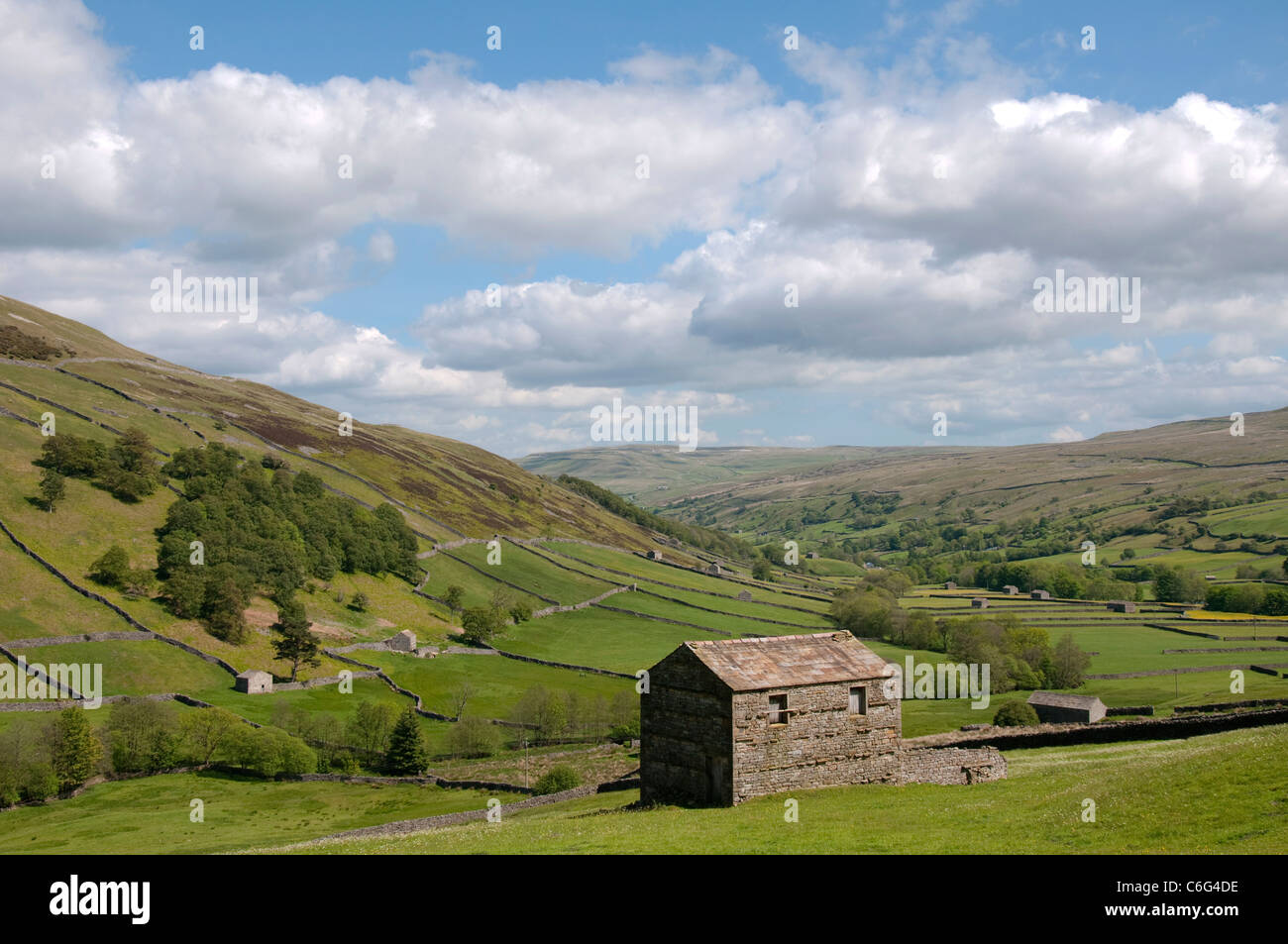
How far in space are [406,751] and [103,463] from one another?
72846 millimetres

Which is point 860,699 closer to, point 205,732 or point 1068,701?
point 1068,701

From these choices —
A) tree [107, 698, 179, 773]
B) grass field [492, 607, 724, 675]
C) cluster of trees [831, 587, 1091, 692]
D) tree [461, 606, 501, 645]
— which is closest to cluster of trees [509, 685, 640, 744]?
grass field [492, 607, 724, 675]

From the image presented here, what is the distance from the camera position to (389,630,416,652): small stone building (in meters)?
120

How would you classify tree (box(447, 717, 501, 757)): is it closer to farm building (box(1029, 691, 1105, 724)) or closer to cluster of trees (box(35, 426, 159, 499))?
farm building (box(1029, 691, 1105, 724))

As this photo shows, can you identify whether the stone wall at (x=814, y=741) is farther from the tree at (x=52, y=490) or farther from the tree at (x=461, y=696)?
the tree at (x=52, y=490)

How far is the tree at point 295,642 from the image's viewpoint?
106 m

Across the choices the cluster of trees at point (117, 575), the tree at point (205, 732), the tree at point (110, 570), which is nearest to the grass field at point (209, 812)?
the tree at point (205, 732)

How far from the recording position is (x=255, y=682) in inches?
3861

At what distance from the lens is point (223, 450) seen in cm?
14675

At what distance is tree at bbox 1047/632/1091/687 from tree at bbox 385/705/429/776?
3049 inches

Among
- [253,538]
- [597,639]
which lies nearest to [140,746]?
[253,538]

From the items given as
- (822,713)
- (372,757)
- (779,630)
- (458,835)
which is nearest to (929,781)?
(822,713)
